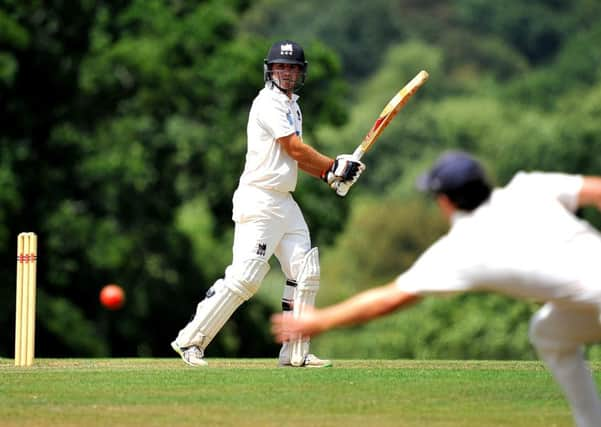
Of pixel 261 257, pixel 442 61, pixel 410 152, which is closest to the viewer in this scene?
pixel 261 257

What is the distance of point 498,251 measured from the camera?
6.39 m

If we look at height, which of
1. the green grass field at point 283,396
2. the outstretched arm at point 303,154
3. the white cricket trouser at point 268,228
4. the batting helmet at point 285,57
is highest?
the batting helmet at point 285,57

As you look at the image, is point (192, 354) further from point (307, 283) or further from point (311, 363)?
point (307, 283)

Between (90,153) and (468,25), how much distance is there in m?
96.6

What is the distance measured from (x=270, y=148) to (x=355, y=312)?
4038 mm

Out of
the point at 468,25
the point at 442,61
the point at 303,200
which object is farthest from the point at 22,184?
the point at 468,25

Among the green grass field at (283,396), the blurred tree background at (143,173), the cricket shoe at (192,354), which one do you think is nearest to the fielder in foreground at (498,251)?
the green grass field at (283,396)

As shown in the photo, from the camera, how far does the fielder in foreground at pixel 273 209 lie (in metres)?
10.2

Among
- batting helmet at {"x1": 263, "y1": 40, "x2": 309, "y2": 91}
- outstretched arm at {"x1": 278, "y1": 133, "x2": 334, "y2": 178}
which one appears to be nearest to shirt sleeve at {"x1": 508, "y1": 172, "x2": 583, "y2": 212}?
outstretched arm at {"x1": 278, "y1": 133, "x2": 334, "y2": 178}

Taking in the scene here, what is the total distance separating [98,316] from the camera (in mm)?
32656

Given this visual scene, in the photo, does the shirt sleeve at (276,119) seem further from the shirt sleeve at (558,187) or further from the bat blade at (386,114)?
the shirt sleeve at (558,187)

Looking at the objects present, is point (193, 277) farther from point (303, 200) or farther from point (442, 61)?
point (442, 61)

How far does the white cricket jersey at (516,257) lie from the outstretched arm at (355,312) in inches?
2.1

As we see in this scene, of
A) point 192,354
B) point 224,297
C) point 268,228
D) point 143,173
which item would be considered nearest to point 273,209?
point 268,228
